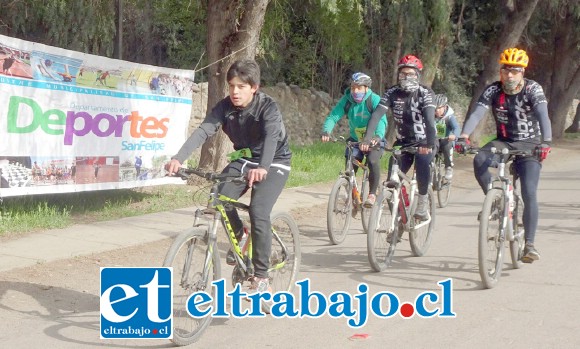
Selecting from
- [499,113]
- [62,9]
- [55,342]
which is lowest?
[55,342]

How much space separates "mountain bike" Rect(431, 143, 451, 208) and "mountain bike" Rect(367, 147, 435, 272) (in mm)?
4123

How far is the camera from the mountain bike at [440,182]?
13547 mm

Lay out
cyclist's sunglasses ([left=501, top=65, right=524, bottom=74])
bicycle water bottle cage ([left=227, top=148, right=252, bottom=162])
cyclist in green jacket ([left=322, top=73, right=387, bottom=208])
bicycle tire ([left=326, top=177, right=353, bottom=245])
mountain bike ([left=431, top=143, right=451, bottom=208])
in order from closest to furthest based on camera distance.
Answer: bicycle water bottle cage ([left=227, top=148, right=252, bottom=162]) → cyclist's sunglasses ([left=501, top=65, right=524, bottom=74]) → bicycle tire ([left=326, top=177, right=353, bottom=245]) → cyclist in green jacket ([left=322, top=73, right=387, bottom=208]) → mountain bike ([left=431, top=143, right=451, bottom=208])

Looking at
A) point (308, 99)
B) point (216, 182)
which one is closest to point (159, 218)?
point (216, 182)

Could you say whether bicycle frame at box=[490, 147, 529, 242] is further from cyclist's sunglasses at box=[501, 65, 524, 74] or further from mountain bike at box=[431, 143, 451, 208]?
mountain bike at box=[431, 143, 451, 208]

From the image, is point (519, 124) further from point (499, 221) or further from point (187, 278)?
point (187, 278)

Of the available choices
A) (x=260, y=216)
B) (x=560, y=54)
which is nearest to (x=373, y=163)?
(x=260, y=216)

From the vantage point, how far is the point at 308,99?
2716 cm

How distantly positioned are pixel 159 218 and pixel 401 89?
3598mm

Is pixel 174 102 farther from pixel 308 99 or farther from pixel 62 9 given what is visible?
pixel 308 99

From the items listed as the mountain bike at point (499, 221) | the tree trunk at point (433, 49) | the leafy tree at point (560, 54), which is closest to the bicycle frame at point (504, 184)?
the mountain bike at point (499, 221)

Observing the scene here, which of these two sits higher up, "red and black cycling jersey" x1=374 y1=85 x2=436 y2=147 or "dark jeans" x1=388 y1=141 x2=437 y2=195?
"red and black cycling jersey" x1=374 y1=85 x2=436 y2=147

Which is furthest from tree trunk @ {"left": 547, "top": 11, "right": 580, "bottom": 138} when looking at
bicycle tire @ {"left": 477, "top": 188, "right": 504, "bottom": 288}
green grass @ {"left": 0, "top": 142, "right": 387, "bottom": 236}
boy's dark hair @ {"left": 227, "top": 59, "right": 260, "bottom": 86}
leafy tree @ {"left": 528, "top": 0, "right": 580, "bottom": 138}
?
boy's dark hair @ {"left": 227, "top": 59, "right": 260, "bottom": 86}

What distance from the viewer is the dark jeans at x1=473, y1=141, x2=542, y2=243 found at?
849 centimetres
